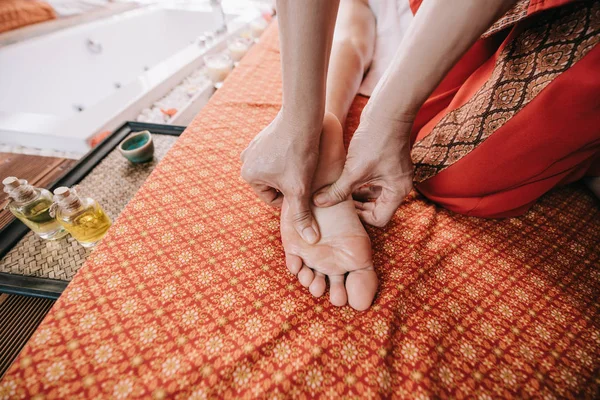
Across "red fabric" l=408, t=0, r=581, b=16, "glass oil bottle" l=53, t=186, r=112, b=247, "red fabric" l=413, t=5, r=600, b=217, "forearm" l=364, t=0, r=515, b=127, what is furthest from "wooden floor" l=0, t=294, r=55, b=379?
"red fabric" l=408, t=0, r=581, b=16

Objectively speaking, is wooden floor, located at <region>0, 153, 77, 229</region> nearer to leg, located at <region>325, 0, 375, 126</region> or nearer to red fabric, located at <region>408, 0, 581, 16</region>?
leg, located at <region>325, 0, 375, 126</region>

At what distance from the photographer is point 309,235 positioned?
0.56 m

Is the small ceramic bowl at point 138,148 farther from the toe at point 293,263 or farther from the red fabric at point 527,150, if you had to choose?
the red fabric at point 527,150

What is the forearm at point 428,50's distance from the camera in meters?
0.41

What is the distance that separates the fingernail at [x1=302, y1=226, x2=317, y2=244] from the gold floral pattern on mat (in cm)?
34

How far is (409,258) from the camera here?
1.84 ft

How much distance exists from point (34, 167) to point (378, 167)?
1257 millimetres

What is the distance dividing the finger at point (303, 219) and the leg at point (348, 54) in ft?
1.10

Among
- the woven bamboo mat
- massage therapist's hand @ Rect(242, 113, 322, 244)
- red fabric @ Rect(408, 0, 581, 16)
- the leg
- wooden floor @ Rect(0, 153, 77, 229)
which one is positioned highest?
red fabric @ Rect(408, 0, 581, 16)

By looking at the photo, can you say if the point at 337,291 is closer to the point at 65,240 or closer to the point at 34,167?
the point at 65,240

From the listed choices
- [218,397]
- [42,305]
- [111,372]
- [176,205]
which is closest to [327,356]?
[218,397]

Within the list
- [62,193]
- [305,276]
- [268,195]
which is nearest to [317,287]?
[305,276]

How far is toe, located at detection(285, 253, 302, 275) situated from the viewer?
54 cm

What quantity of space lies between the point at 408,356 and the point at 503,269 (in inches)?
11.8
